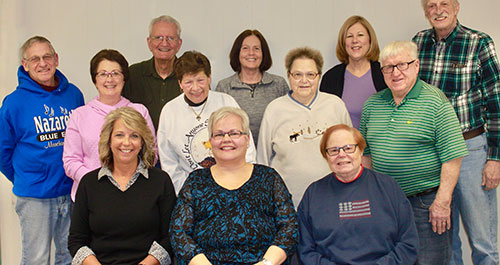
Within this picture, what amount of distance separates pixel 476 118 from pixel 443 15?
2.20 ft

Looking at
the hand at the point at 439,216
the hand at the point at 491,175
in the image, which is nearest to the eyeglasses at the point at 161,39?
the hand at the point at 439,216

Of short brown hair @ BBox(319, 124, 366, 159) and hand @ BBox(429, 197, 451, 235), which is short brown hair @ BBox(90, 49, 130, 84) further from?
hand @ BBox(429, 197, 451, 235)

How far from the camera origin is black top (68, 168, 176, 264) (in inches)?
83.1

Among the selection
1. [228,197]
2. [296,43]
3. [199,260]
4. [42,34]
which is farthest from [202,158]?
[42,34]

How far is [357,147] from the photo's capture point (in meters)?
2.11

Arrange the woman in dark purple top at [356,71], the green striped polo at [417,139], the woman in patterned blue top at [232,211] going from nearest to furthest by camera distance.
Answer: the woman in patterned blue top at [232,211], the green striped polo at [417,139], the woman in dark purple top at [356,71]

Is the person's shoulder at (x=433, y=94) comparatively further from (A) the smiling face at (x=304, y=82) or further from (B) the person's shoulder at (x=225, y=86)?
(B) the person's shoulder at (x=225, y=86)

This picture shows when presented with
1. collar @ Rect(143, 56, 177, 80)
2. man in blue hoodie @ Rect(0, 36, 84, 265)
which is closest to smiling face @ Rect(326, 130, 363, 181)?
collar @ Rect(143, 56, 177, 80)

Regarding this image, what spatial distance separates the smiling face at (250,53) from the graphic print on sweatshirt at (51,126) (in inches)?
49.2

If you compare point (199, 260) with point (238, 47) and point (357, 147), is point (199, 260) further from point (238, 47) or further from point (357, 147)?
point (238, 47)

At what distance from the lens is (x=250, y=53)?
9.94 feet

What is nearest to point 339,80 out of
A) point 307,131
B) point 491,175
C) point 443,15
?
point 307,131

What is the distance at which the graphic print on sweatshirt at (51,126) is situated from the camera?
106 inches

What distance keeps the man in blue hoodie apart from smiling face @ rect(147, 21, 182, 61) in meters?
0.69
